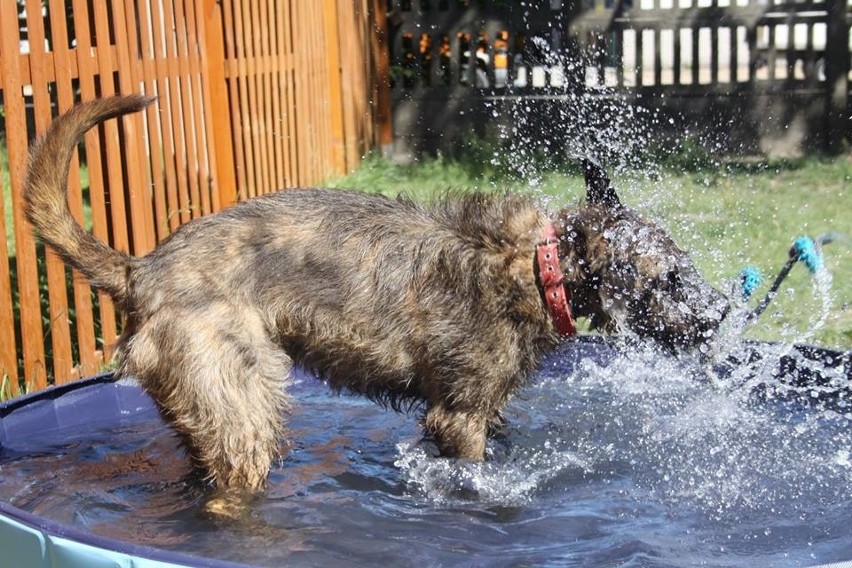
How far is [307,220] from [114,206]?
2.09 metres

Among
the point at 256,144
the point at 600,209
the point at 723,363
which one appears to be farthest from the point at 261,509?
the point at 256,144

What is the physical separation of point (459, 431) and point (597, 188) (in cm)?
119

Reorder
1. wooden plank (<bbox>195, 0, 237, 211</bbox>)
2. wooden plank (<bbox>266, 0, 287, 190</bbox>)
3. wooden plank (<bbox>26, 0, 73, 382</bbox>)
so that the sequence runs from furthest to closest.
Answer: wooden plank (<bbox>266, 0, 287, 190</bbox>) < wooden plank (<bbox>195, 0, 237, 211</bbox>) < wooden plank (<bbox>26, 0, 73, 382</bbox>)

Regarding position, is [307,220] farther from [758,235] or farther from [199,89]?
[758,235]

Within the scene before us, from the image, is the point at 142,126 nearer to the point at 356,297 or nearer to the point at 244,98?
the point at 244,98

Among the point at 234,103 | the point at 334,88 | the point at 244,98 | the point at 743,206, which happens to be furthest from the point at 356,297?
the point at 334,88

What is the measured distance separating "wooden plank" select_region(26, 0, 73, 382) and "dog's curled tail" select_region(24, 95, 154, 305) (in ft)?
3.70

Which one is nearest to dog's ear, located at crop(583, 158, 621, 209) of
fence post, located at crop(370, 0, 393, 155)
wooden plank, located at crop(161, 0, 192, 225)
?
wooden plank, located at crop(161, 0, 192, 225)

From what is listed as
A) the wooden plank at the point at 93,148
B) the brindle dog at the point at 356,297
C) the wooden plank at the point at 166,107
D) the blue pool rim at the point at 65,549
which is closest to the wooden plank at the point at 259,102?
the wooden plank at the point at 166,107

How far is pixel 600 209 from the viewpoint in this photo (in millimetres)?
4746

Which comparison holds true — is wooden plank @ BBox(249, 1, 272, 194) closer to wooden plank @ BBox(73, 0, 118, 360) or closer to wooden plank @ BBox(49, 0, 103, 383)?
wooden plank @ BBox(73, 0, 118, 360)

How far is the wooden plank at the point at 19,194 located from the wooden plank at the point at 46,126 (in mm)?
99

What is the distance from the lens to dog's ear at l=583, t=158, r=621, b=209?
4953 millimetres

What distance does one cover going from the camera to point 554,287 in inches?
178
